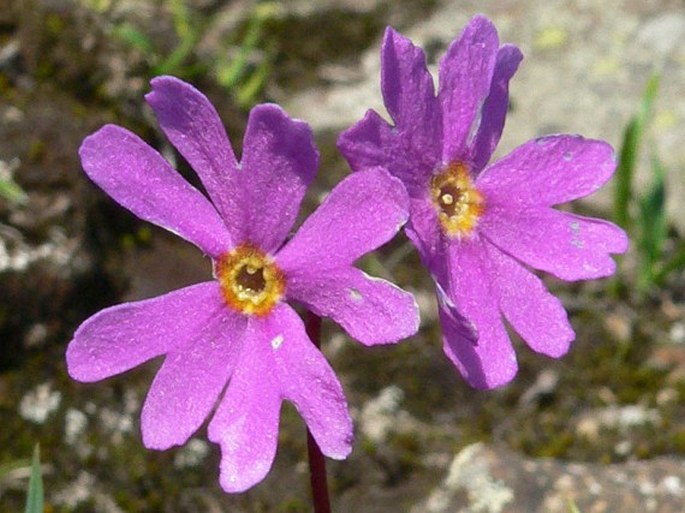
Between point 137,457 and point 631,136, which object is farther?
point 631,136

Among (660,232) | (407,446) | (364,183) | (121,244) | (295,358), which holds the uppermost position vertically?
(364,183)

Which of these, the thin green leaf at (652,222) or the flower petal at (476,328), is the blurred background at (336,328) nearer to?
the thin green leaf at (652,222)

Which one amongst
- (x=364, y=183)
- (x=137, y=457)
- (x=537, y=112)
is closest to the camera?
(x=364, y=183)

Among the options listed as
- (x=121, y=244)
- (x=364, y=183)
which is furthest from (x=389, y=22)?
(x=364, y=183)

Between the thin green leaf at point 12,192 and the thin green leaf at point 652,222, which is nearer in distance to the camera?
the thin green leaf at point 12,192

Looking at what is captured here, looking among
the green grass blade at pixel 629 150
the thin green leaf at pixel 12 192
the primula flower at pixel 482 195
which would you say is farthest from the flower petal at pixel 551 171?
the green grass blade at pixel 629 150

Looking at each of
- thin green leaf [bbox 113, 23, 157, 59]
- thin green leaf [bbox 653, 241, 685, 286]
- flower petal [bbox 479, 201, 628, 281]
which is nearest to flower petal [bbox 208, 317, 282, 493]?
flower petal [bbox 479, 201, 628, 281]

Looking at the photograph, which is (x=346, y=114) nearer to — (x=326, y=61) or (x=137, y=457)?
(x=326, y=61)

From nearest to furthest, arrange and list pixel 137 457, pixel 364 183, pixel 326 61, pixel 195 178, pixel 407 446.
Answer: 1. pixel 364 183
2. pixel 137 457
3. pixel 407 446
4. pixel 195 178
5. pixel 326 61
